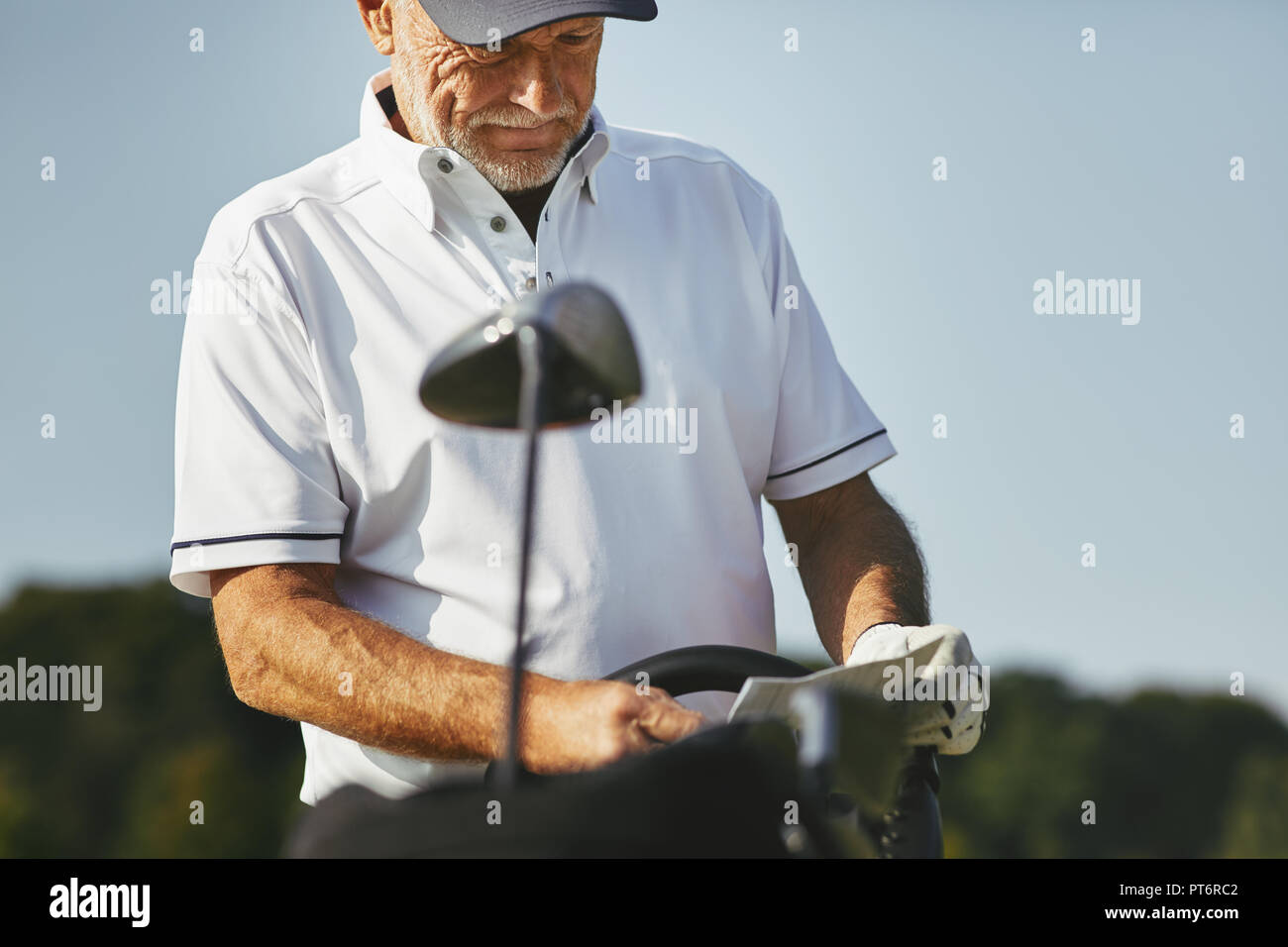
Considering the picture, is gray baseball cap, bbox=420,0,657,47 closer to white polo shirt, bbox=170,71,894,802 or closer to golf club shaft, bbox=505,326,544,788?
white polo shirt, bbox=170,71,894,802

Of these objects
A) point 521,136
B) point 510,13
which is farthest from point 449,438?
point 510,13

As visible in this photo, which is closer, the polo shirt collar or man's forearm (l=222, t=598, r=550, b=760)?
man's forearm (l=222, t=598, r=550, b=760)

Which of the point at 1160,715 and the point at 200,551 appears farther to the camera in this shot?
the point at 1160,715

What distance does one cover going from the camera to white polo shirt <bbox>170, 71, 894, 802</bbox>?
289 cm

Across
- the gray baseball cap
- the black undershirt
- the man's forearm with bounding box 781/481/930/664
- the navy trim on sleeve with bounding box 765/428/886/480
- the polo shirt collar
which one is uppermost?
the gray baseball cap

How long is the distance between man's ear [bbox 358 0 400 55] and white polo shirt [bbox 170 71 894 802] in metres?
0.15

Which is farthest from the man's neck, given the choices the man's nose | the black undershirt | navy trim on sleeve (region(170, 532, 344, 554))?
navy trim on sleeve (region(170, 532, 344, 554))

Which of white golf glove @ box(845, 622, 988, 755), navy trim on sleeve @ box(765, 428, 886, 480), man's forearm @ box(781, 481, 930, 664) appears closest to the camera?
white golf glove @ box(845, 622, 988, 755)

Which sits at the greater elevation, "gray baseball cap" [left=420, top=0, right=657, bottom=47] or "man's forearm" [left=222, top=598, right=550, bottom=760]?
"gray baseball cap" [left=420, top=0, right=657, bottom=47]

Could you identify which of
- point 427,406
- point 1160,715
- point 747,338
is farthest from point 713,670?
point 1160,715

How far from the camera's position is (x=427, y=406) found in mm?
1837

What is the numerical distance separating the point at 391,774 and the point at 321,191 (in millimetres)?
1135

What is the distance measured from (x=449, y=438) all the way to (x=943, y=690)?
999 mm
